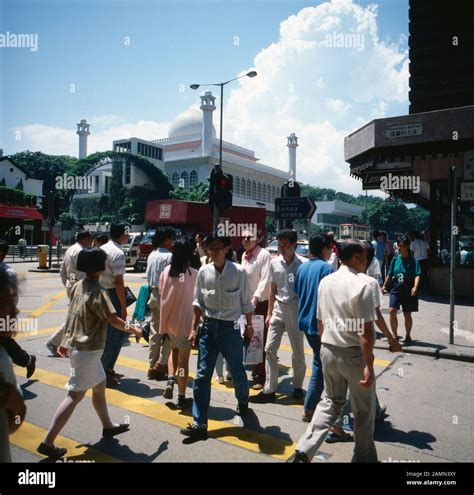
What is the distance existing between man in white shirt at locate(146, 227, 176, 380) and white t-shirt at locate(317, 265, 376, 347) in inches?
106

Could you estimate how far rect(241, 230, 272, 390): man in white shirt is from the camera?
5.27 meters

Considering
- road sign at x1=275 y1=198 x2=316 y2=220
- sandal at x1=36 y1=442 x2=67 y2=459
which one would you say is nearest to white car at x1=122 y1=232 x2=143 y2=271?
road sign at x1=275 y1=198 x2=316 y2=220

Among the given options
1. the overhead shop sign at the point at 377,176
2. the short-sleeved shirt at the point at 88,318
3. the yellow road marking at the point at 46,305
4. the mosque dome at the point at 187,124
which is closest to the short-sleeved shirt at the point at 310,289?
the short-sleeved shirt at the point at 88,318

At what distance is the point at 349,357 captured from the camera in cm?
326

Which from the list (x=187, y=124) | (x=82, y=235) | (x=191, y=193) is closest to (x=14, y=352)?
(x=82, y=235)

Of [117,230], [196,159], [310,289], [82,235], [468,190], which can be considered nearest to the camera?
[310,289]

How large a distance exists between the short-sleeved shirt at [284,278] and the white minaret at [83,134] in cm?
8305

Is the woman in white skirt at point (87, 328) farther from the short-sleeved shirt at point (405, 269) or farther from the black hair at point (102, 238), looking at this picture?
the short-sleeved shirt at point (405, 269)

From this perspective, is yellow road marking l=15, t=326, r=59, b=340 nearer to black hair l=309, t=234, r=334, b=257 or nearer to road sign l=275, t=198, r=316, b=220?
road sign l=275, t=198, r=316, b=220

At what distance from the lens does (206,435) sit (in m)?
3.86

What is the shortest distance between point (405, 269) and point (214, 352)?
4593 millimetres

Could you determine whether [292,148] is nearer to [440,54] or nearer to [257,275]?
[440,54]

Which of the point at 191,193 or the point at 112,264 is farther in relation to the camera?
the point at 191,193
